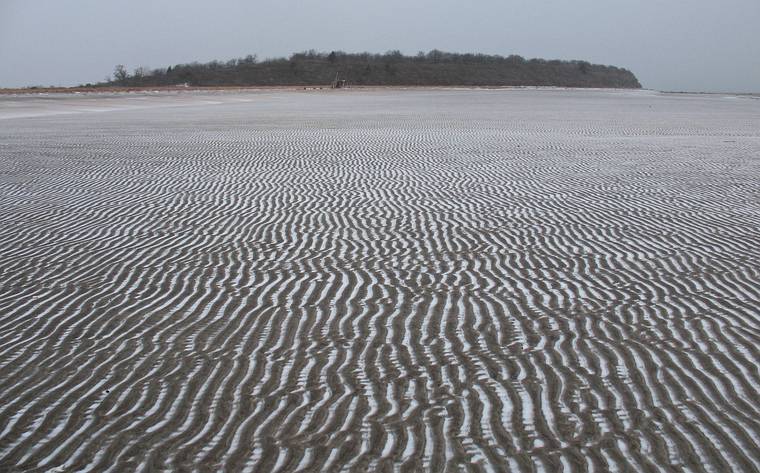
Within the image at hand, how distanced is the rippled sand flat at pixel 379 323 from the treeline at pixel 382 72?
306ft

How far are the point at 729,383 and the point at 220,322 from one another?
3.50m

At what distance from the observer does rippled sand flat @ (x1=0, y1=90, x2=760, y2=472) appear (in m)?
3.78

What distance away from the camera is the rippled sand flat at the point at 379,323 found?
378cm

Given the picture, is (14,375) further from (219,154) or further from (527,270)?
(219,154)

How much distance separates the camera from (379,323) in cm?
557

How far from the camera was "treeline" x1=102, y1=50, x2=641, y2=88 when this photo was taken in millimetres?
108013

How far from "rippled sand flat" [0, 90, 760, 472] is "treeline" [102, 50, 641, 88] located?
93211 mm

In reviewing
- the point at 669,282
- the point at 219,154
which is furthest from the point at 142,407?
the point at 219,154

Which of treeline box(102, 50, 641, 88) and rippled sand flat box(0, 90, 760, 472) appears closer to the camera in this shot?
rippled sand flat box(0, 90, 760, 472)

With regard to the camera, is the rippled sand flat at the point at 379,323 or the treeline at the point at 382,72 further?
the treeline at the point at 382,72

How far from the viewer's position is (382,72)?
392ft

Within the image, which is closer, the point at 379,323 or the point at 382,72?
the point at 379,323

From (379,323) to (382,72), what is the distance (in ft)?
384

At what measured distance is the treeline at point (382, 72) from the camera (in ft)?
354
